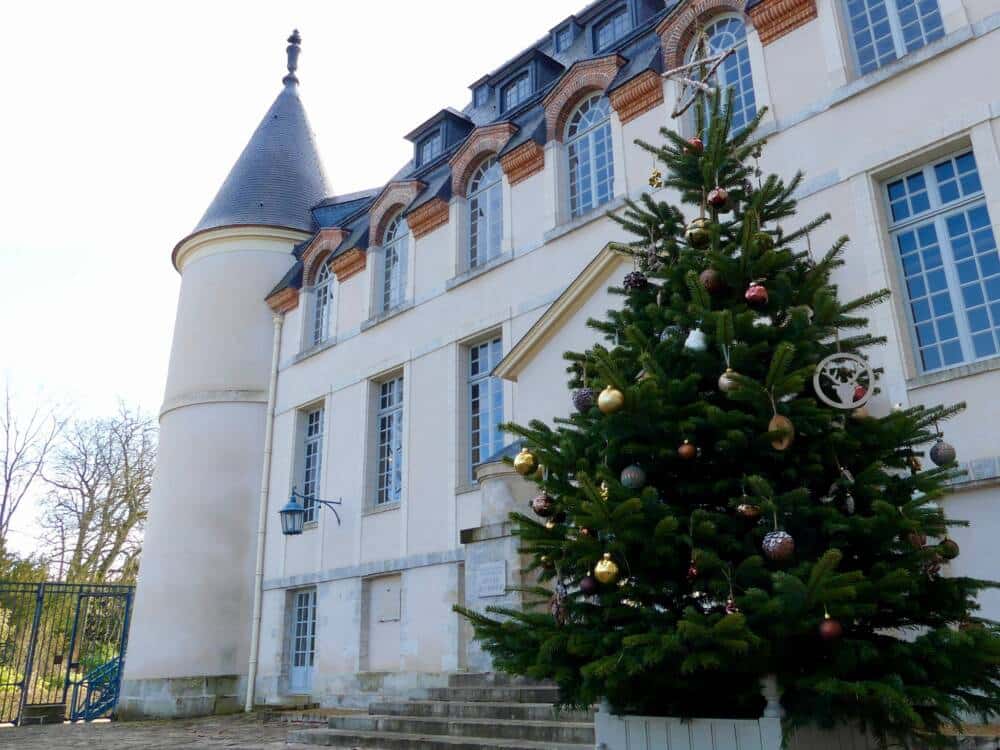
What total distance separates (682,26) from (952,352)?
6.03m

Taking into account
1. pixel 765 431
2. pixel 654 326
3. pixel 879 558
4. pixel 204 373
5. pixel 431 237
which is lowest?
pixel 879 558

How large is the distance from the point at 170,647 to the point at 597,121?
462 inches

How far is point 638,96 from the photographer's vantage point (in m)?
12.1

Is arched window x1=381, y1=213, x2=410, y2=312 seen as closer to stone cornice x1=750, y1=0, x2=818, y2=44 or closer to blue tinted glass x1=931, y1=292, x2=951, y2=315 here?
stone cornice x1=750, y1=0, x2=818, y2=44

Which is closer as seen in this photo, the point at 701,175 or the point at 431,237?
the point at 701,175

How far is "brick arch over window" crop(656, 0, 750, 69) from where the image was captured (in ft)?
37.6

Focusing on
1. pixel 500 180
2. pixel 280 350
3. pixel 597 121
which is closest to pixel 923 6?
pixel 597 121

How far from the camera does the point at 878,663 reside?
387 cm

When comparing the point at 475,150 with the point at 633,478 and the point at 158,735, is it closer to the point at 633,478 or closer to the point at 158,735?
the point at 158,735

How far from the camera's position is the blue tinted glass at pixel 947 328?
8.16 m

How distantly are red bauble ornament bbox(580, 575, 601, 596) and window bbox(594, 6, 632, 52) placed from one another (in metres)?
12.4

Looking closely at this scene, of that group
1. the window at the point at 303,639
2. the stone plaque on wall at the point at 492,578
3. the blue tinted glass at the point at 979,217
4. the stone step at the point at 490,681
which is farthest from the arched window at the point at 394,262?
the blue tinted glass at the point at 979,217

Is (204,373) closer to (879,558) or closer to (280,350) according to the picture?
(280,350)

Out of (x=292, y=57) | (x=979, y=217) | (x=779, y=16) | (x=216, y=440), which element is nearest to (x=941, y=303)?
(x=979, y=217)
